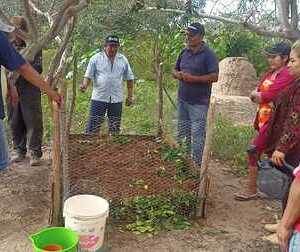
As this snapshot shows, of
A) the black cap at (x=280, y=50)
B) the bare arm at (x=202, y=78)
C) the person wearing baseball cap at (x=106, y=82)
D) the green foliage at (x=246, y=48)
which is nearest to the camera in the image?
the black cap at (x=280, y=50)

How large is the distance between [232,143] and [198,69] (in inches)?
78.8

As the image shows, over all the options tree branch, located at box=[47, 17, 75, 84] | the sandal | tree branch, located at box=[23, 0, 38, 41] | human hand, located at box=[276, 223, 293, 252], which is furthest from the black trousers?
human hand, located at box=[276, 223, 293, 252]

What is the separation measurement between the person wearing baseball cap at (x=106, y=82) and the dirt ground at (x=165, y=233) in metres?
0.99

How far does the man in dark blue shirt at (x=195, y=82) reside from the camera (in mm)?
5035

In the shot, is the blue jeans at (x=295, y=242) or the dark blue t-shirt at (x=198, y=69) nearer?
the blue jeans at (x=295, y=242)

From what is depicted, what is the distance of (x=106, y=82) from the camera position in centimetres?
566

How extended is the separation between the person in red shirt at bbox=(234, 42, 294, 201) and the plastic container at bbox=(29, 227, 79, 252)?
1.84m

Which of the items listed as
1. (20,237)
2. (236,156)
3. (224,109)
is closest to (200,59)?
(236,156)

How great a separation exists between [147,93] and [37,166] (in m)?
5.00

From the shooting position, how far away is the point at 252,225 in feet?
14.0

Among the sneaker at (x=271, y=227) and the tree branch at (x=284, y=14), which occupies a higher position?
the tree branch at (x=284, y=14)

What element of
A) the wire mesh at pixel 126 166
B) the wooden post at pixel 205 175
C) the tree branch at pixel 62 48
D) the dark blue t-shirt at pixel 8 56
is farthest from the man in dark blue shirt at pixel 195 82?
the dark blue t-shirt at pixel 8 56

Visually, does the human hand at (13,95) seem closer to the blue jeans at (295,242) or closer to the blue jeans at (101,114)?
the blue jeans at (101,114)

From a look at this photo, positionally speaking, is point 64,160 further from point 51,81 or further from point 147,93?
point 147,93
